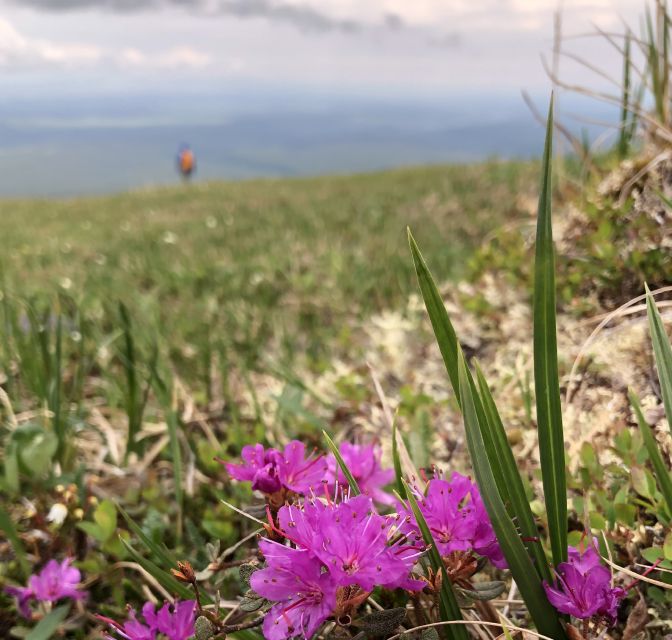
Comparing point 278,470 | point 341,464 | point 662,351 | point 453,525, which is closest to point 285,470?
point 278,470

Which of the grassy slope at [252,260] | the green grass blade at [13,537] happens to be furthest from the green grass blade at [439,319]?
the grassy slope at [252,260]

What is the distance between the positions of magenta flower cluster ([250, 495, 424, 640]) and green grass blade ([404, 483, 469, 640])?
3 cm

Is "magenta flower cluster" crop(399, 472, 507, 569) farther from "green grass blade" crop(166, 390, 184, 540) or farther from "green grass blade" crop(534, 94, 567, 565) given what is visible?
"green grass blade" crop(166, 390, 184, 540)

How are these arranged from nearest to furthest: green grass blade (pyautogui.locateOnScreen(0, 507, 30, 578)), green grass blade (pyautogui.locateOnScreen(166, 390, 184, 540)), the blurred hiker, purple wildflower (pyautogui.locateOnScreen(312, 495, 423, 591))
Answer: purple wildflower (pyautogui.locateOnScreen(312, 495, 423, 591)) → green grass blade (pyautogui.locateOnScreen(0, 507, 30, 578)) → green grass blade (pyautogui.locateOnScreen(166, 390, 184, 540)) → the blurred hiker

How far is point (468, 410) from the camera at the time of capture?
80 cm

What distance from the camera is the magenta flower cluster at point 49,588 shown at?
1.41 meters

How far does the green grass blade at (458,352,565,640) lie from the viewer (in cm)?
80

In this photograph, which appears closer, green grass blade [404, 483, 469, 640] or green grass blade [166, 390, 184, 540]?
green grass blade [404, 483, 469, 640]

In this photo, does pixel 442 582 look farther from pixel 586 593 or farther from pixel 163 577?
pixel 163 577

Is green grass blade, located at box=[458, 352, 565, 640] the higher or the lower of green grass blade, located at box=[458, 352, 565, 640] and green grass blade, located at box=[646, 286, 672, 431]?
the lower

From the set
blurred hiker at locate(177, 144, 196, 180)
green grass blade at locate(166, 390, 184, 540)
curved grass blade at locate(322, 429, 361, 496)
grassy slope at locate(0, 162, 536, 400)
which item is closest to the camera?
curved grass blade at locate(322, 429, 361, 496)

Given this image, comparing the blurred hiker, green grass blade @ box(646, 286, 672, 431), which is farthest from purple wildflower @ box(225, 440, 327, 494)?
the blurred hiker

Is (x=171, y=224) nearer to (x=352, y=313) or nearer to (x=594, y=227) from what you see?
(x=352, y=313)

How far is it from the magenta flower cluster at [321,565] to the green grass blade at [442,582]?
0.03 meters
